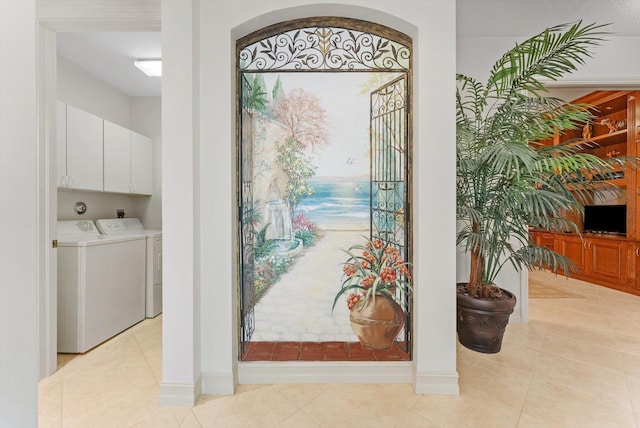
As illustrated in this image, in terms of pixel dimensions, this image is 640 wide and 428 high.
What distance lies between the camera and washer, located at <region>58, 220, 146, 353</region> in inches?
90.4

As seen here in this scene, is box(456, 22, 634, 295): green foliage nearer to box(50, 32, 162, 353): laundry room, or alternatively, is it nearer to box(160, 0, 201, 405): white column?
box(160, 0, 201, 405): white column

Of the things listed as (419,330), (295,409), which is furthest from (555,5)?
(295,409)

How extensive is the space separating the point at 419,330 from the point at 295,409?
85 cm

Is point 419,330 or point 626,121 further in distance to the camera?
point 626,121

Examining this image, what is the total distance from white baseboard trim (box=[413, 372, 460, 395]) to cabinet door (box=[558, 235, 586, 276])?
423cm

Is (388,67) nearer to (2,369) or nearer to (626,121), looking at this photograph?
(2,369)

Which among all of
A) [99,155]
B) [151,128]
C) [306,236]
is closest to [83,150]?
[99,155]

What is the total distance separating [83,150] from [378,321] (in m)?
2.98

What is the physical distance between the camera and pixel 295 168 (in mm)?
1973

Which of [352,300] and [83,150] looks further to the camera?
[83,150]

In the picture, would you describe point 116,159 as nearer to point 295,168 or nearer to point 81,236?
point 81,236

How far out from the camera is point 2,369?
58 centimetres

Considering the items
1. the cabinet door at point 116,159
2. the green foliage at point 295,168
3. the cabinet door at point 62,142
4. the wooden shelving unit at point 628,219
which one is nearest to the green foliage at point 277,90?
the green foliage at point 295,168

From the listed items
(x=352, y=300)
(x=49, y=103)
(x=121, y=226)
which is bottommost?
(x=352, y=300)
